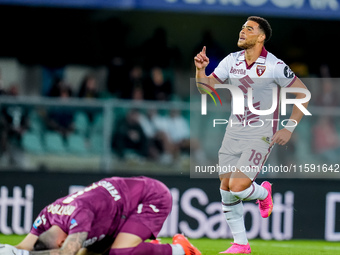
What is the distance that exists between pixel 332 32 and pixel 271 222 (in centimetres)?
475

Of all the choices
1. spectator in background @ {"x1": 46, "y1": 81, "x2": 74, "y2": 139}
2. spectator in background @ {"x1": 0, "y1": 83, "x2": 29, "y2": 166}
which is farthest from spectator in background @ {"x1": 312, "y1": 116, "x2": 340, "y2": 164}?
spectator in background @ {"x1": 0, "y1": 83, "x2": 29, "y2": 166}

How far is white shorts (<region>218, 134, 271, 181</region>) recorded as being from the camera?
7594mm

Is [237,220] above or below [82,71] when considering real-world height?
below

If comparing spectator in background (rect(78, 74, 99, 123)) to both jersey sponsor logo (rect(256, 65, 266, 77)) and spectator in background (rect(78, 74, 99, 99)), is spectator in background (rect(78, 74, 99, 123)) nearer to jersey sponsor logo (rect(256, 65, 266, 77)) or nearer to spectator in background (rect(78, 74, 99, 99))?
spectator in background (rect(78, 74, 99, 99))

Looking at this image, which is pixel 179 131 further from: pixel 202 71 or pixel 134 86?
pixel 202 71

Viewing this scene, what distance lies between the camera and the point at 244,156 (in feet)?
25.2

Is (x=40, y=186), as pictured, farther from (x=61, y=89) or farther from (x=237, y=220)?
(x=237, y=220)

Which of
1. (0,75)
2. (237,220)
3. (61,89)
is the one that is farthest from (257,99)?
(0,75)

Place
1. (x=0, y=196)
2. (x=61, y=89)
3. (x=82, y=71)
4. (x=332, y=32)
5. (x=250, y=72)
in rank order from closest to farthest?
1. (x=250, y=72)
2. (x=0, y=196)
3. (x=61, y=89)
4. (x=82, y=71)
5. (x=332, y=32)

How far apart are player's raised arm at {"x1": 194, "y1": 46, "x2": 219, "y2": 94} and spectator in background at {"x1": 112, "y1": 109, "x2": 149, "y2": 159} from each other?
7.16 ft

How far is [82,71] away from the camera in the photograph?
42.7ft

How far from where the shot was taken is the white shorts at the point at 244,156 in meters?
7.59

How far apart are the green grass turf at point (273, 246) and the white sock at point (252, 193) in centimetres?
68

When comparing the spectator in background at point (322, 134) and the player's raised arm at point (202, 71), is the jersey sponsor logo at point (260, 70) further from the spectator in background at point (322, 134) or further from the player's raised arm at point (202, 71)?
the spectator in background at point (322, 134)
